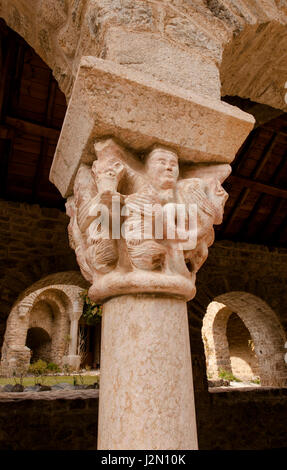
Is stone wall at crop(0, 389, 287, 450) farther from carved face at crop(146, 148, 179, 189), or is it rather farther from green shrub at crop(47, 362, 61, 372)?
green shrub at crop(47, 362, 61, 372)

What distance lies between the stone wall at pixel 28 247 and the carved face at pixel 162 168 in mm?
3749

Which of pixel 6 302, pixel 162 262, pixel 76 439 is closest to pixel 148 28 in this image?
pixel 162 262

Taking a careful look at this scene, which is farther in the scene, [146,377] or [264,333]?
[264,333]

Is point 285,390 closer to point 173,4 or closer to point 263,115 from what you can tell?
point 263,115

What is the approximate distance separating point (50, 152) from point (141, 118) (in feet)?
11.8

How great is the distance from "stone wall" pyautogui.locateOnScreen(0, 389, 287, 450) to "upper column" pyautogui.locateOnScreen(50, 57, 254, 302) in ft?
12.0

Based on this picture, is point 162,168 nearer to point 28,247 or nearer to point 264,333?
point 28,247

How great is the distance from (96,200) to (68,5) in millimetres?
1017

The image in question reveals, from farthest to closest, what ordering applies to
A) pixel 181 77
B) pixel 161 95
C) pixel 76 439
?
1. pixel 76 439
2. pixel 181 77
3. pixel 161 95

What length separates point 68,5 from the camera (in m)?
1.51

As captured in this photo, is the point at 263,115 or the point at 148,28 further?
the point at 263,115

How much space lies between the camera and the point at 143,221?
1.08 meters

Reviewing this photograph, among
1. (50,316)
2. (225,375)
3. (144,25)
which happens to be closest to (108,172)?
(144,25)

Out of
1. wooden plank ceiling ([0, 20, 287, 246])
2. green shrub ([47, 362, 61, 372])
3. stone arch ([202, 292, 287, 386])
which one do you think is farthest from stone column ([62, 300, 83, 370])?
wooden plank ceiling ([0, 20, 287, 246])
